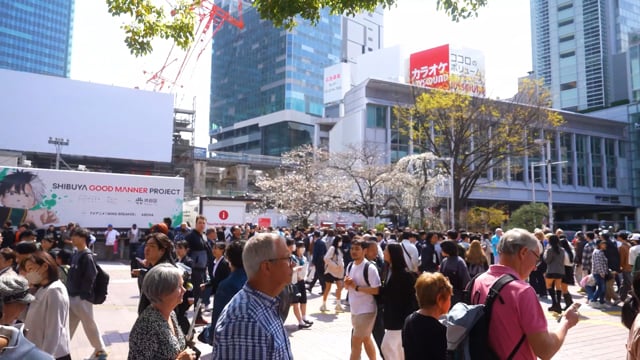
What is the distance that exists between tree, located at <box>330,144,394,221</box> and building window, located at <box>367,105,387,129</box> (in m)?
7.42

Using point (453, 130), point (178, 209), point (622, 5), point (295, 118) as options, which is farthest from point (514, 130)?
point (622, 5)

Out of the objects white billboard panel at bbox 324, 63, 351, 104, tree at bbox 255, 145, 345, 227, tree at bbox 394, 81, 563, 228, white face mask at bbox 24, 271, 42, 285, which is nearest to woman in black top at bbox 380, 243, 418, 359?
white face mask at bbox 24, 271, 42, 285

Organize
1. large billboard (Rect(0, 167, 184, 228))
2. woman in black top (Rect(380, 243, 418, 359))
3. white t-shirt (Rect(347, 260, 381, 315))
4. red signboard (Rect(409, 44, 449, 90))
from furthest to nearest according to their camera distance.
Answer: red signboard (Rect(409, 44, 449, 90)) → large billboard (Rect(0, 167, 184, 228)) → white t-shirt (Rect(347, 260, 381, 315)) → woman in black top (Rect(380, 243, 418, 359))

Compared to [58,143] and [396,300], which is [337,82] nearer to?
[58,143]

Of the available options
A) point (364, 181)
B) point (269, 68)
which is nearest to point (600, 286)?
point (364, 181)

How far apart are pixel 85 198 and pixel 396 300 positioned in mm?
20066

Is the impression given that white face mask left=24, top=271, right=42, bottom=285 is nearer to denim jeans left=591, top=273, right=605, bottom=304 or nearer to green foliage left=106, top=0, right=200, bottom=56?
green foliage left=106, top=0, right=200, bottom=56

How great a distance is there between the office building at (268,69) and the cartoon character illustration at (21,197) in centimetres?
7219

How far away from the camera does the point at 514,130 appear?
93.2ft

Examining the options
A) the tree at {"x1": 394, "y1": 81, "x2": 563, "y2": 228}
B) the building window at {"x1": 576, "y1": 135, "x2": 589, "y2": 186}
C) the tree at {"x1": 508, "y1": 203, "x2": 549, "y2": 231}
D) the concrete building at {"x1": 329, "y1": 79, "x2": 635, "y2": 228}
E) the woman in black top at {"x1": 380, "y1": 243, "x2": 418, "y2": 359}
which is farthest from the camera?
the building window at {"x1": 576, "y1": 135, "x2": 589, "y2": 186}

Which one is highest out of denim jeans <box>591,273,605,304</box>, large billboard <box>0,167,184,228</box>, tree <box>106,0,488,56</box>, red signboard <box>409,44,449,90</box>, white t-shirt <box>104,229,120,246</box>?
red signboard <box>409,44,449,90</box>

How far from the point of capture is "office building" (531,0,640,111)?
82.0 metres

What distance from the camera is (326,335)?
27.9 feet

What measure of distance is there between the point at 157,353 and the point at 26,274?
247cm
